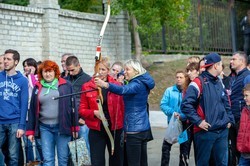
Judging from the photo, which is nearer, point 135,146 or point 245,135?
point 245,135

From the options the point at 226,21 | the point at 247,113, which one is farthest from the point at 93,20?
the point at 247,113

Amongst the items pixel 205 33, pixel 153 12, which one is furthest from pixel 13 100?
pixel 205 33

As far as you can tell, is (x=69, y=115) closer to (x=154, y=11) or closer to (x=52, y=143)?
(x=52, y=143)

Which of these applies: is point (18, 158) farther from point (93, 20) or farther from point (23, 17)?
point (93, 20)

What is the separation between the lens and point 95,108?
33.9 ft

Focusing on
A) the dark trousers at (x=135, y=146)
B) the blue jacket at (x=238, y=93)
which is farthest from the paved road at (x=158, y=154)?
the dark trousers at (x=135, y=146)

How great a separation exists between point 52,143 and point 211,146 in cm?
233

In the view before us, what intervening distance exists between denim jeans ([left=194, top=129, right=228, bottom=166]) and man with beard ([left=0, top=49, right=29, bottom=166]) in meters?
2.66

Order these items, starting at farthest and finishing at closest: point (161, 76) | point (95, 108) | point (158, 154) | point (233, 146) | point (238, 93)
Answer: point (161, 76), point (158, 154), point (233, 146), point (238, 93), point (95, 108)

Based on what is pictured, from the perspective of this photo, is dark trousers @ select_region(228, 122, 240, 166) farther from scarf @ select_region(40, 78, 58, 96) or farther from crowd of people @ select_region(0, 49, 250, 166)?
scarf @ select_region(40, 78, 58, 96)

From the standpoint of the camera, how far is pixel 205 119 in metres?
9.53

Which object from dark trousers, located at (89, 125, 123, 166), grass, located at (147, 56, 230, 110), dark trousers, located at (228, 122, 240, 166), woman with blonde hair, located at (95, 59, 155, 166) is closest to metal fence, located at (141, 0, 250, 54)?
grass, located at (147, 56, 230, 110)

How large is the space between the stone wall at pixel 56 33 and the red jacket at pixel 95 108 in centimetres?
1090

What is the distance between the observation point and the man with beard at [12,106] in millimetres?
10477
